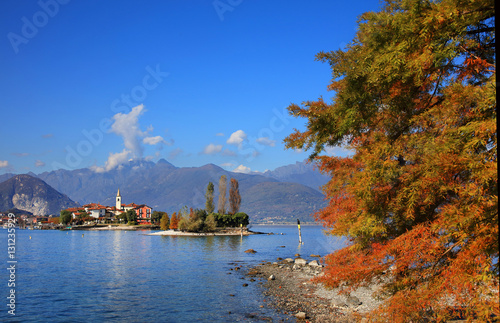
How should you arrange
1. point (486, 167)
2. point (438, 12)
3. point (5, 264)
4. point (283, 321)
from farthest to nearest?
point (5, 264), point (283, 321), point (438, 12), point (486, 167)

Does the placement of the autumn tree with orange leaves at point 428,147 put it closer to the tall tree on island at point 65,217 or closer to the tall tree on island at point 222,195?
the tall tree on island at point 222,195

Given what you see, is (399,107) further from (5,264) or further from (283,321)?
(5,264)

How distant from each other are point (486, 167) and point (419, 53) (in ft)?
10.5

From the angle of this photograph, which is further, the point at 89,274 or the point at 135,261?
the point at 135,261

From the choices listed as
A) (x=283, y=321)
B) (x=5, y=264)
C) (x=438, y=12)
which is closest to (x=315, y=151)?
(x=438, y=12)

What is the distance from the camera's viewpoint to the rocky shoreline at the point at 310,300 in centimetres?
1888

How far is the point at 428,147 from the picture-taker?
26.7ft

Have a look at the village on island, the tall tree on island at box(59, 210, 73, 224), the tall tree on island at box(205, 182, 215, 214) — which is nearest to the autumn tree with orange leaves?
the village on island

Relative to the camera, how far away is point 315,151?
1165 cm

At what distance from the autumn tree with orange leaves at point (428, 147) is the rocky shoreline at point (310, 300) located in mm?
4753

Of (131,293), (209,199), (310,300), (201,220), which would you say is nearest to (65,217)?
(209,199)

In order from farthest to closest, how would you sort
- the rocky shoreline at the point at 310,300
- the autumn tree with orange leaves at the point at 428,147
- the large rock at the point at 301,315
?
the rocky shoreline at the point at 310,300 → the large rock at the point at 301,315 → the autumn tree with orange leaves at the point at 428,147

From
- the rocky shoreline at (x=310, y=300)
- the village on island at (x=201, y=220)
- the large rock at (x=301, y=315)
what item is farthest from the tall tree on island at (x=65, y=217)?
the large rock at (x=301, y=315)

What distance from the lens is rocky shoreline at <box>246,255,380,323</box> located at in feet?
61.9
